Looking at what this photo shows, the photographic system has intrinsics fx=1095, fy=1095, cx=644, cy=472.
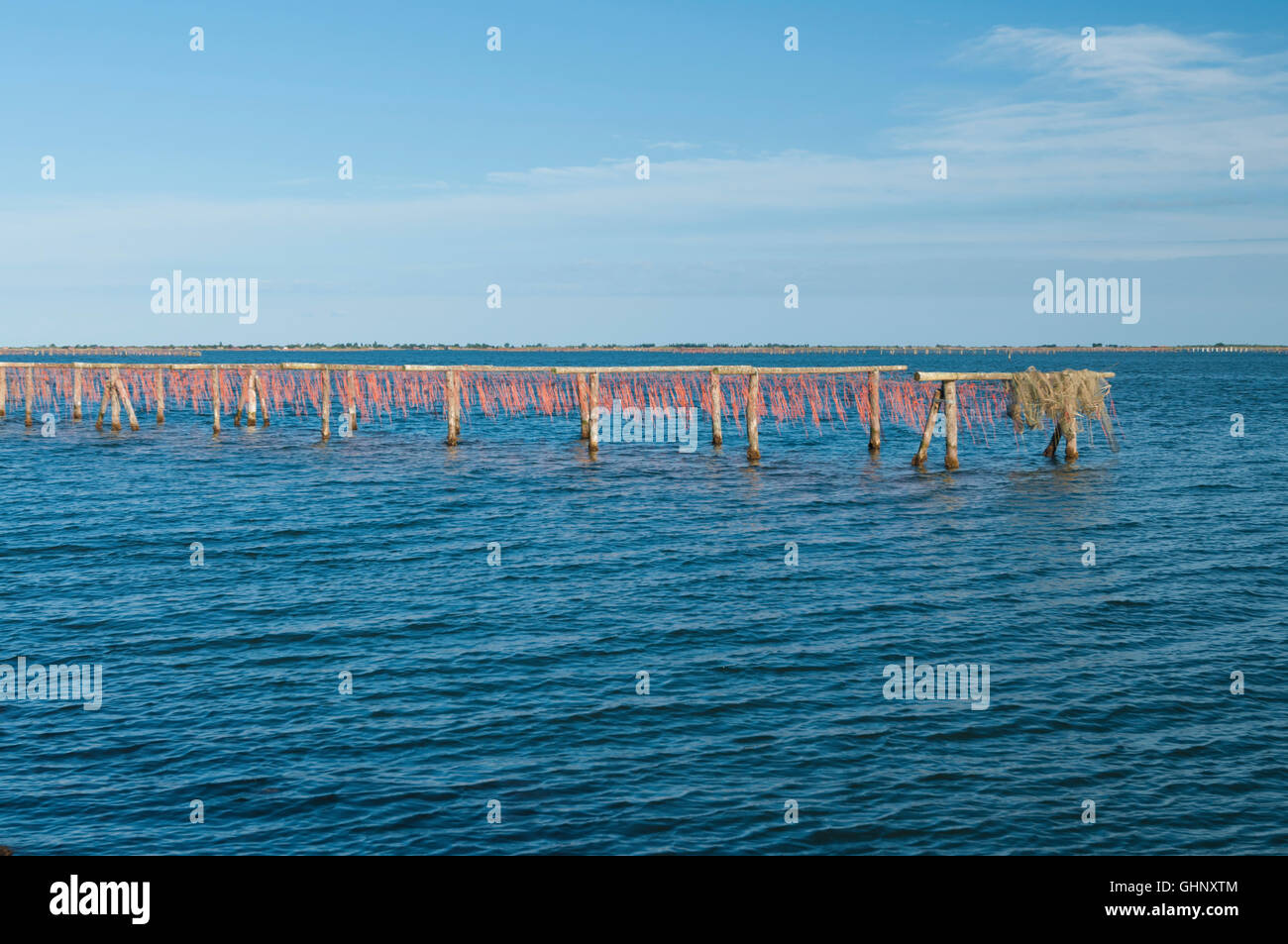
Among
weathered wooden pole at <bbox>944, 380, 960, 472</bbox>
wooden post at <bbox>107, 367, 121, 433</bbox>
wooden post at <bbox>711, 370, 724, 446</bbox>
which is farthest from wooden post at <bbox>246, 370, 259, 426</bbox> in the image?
weathered wooden pole at <bbox>944, 380, 960, 472</bbox>

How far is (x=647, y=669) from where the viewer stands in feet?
45.1

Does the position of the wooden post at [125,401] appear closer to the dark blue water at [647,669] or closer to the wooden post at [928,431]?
the dark blue water at [647,669]

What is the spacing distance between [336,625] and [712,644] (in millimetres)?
5490

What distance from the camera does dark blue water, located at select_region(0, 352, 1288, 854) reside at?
9.38 metres

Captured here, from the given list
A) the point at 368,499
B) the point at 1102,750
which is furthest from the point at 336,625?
the point at 368,499

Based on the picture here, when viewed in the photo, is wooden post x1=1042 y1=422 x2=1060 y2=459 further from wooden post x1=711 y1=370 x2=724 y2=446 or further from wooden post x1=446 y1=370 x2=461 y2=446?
wooden post x1=446 y1=370 x2=461 y2=446

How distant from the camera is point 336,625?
1589 cm

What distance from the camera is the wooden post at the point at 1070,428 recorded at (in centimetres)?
3388

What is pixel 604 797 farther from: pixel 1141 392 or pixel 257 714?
pixel 1141 392

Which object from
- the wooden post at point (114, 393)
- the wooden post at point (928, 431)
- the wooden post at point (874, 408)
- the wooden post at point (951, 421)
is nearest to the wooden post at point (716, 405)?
the wooden post at point (874, 408)

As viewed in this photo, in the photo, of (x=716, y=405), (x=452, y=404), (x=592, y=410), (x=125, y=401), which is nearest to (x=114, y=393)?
(x=125, y=401)

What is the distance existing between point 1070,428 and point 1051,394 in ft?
6.68

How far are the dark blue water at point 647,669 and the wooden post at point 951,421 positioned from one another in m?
3.89
